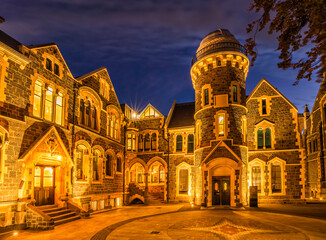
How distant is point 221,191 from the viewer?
2298 cm

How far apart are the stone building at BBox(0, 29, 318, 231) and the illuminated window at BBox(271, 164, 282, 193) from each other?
10 centimetres

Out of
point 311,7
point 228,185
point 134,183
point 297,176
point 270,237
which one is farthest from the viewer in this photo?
point 134,183

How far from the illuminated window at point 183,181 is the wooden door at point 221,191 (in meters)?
5.90

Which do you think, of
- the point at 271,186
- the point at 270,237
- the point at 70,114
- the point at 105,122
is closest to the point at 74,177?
the point at 70,114

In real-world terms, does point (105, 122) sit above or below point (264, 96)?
below

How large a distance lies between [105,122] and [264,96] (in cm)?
1706

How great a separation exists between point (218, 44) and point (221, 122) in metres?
7.11

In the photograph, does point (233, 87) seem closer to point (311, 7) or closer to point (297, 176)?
point (297, 176)

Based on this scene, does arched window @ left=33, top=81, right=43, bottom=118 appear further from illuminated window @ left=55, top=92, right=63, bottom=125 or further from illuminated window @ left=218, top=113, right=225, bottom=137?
illuminated window @ left=218, top=113, right=225, bottom=137

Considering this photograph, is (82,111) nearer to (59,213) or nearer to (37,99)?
(37,99)

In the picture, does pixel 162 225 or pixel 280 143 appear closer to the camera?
pixel 162 225

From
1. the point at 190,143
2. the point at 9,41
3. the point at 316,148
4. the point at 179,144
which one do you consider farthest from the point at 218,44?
the point at 316,148

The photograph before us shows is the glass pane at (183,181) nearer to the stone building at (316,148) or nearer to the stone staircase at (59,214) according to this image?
the stone building at (316,148)

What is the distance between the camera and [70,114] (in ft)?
61.6
